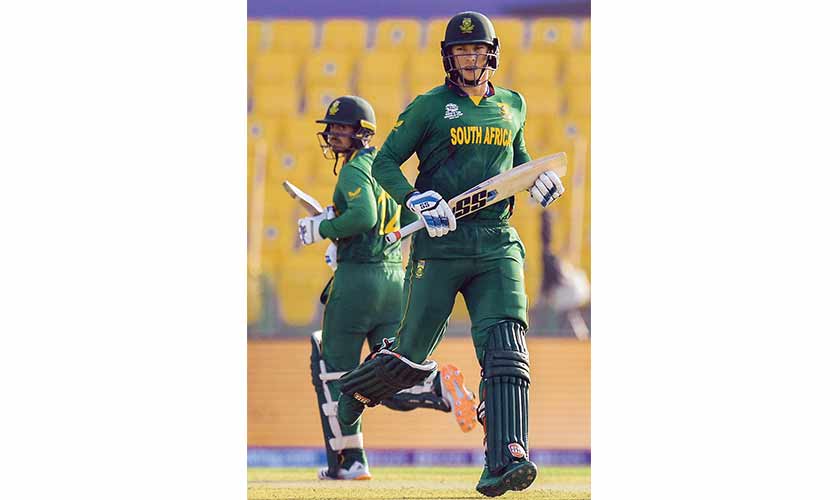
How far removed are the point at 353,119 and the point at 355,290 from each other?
110cm

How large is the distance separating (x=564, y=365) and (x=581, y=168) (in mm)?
1645

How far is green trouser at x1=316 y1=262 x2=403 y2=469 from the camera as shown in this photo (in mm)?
8953

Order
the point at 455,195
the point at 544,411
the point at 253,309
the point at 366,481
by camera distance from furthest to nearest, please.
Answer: the point at 253,309 < the point at 544,411 < the point at 366,481 < the point at 455,195

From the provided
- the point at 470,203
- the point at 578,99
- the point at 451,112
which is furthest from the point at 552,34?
the point at 470,203

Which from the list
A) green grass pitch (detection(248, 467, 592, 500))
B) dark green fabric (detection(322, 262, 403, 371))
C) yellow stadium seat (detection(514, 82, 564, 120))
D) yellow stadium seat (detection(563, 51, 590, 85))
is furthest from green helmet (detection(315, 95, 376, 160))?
green grass pitch (detection(248, 467, 592, 500))

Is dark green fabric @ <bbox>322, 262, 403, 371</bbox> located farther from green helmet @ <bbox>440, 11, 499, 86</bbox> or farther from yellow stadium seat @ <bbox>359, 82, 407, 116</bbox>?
yellow stadium seat @ <bbox>359, 82, 407, 116</bbox>

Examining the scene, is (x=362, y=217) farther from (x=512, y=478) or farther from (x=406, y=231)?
(x=512, y=478)

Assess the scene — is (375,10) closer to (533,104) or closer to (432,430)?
(533,104)

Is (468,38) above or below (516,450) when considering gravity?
above

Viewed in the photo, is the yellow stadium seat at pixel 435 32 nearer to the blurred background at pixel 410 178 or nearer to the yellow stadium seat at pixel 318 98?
the blurred background at pixel 410 178

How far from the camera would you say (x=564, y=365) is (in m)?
9.77

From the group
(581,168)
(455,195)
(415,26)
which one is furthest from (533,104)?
(455,195)

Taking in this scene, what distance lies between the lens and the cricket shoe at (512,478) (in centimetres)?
710

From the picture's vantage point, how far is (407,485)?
877cm
